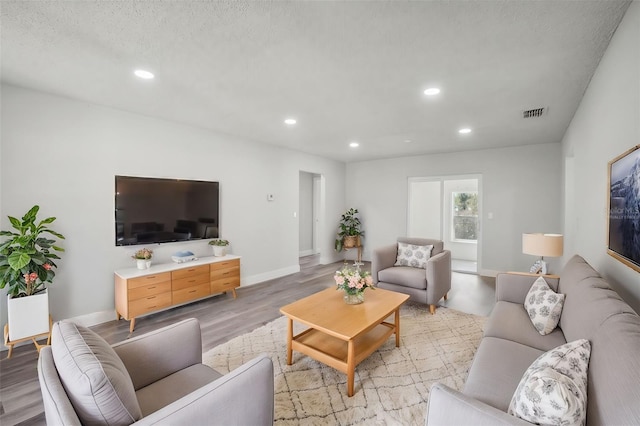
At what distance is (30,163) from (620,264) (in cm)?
494

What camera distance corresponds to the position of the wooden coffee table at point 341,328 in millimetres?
2144

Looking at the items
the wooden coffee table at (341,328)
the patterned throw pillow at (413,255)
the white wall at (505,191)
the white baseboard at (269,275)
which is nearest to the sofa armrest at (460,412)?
the wooden coffee table at (341,328)

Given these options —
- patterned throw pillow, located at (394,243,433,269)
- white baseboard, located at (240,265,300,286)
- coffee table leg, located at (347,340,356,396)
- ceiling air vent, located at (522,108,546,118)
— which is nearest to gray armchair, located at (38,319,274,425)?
coffee table leg, located at (347,340,356,396)

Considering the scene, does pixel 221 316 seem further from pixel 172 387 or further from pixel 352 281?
pixel 172 387

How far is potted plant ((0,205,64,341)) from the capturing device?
2508mm

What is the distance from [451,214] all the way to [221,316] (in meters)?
5.03

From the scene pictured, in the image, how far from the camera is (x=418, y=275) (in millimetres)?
3662

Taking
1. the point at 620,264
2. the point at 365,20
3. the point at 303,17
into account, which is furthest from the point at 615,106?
the point at 303,17

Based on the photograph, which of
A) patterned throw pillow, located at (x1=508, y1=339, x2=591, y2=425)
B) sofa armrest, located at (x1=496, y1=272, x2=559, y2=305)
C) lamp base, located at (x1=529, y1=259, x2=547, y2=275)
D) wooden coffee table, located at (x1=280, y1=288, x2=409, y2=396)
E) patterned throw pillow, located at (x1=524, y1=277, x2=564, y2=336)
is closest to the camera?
patterned throw pillow, located at (x1=508, y1=339, x2=591, y2=425)

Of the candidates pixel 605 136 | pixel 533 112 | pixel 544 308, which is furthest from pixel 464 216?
pixel 544 308

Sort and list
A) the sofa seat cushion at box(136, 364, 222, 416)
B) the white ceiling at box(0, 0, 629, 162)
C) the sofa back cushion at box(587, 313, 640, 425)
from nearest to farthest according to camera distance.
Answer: the sofa back cushion at box(587, 313, 640, 425)
the sofa seat cushion at box(136, 364, 222, 416)
the white ceiling at box(0, 0, 629, 162)

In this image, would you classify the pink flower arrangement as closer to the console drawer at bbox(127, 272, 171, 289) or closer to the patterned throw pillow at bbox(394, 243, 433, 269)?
the patterned throw pillow at bbox(394, 243, 433, 269)

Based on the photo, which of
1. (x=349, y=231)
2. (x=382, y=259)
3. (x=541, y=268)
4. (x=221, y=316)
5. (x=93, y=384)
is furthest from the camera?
(x=349, y=231)

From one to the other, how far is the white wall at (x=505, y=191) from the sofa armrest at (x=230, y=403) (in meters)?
5.55
